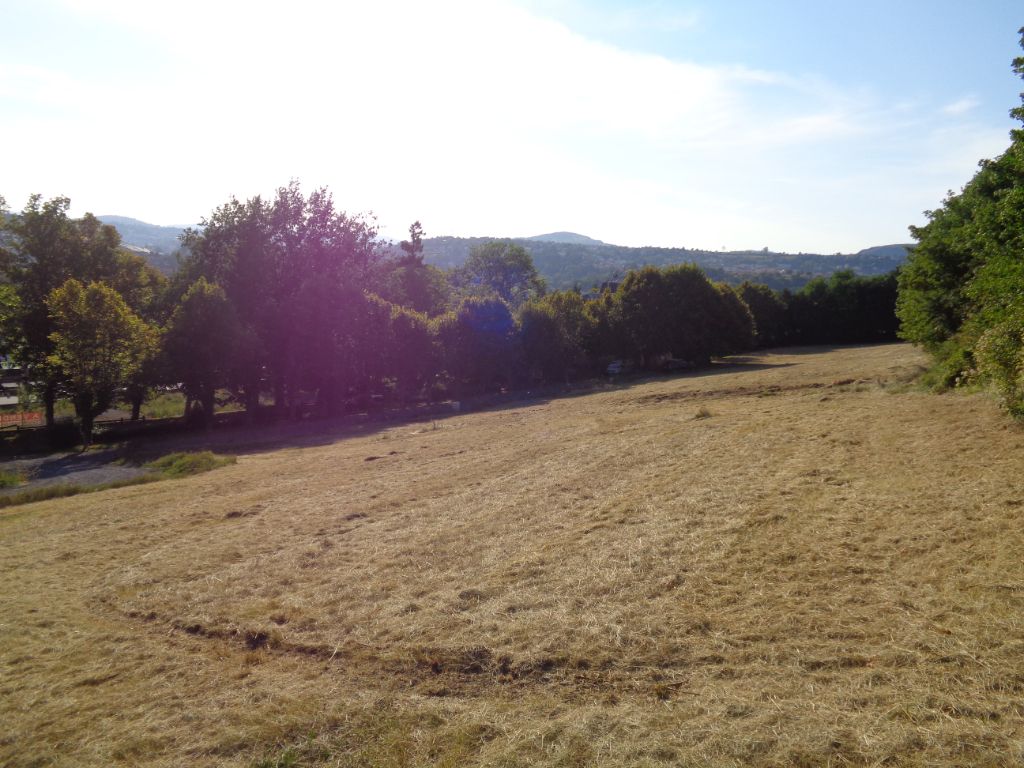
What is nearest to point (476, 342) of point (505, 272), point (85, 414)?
point (85, 414)

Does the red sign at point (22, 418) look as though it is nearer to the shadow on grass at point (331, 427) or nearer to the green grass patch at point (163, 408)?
the green grass patch at point (163, 408)

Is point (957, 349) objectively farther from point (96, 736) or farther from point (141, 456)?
point (141, 456)

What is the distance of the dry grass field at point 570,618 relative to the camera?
4.78 meters

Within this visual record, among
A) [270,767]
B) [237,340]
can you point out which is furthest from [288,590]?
[237,340]

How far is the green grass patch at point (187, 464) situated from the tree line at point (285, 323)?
33.8 feet

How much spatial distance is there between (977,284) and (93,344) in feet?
112

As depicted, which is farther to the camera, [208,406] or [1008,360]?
[208,406]

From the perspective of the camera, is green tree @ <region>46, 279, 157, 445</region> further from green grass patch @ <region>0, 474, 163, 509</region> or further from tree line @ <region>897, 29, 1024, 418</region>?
tree line @ <region>897, 29, 1024, 418</region>

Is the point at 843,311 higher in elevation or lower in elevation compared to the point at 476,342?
higher

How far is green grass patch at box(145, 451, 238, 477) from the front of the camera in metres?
22.8

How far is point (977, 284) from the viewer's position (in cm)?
1290

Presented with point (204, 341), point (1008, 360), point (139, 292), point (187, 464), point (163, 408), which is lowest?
point (187, 464)

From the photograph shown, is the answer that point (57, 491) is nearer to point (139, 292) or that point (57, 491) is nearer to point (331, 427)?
point (331, 427)

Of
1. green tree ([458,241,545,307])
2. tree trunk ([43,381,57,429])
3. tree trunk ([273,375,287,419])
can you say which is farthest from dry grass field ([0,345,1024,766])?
green tree ([458,241,545,307])
